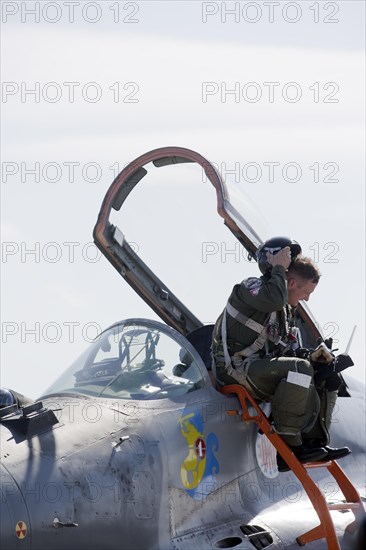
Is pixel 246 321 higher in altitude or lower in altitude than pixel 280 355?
higher

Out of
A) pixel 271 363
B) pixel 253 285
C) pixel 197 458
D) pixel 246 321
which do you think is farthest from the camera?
pixel 246 321

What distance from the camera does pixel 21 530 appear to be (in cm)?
748

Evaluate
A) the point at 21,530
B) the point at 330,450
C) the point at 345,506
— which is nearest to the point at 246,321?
the point at 330,450

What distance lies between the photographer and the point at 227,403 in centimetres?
977

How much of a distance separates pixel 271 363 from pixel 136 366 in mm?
1222

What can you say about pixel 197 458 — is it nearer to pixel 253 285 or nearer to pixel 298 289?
pixel 253 285

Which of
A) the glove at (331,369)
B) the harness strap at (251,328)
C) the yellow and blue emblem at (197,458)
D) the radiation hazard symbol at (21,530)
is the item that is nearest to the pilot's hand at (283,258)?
the harness strap at (251,328)

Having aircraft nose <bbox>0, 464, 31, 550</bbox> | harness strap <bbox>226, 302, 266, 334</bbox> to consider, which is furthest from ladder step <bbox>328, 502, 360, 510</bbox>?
aircraft nose <bbox>0, 464, 31, 550</bbox>

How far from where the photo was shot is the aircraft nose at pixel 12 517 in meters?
7.37

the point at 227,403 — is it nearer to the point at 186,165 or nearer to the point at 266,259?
the point at 266,259

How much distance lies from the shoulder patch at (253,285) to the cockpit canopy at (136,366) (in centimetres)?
83

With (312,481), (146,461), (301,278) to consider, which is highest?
(301,278)

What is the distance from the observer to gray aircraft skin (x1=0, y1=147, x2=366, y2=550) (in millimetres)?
7887

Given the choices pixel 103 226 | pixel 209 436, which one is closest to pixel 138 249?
pixel 103 226
